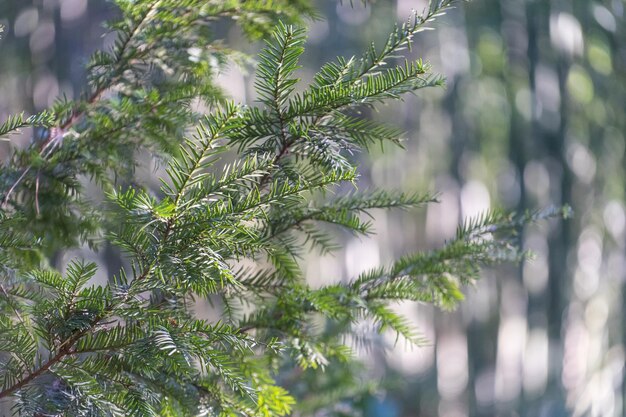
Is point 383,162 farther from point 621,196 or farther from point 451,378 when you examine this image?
point 621,196

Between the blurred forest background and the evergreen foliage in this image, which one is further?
the blurred forest background

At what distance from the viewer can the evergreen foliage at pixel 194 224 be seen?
0.44 metres

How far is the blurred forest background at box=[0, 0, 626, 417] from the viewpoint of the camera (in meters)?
2.29

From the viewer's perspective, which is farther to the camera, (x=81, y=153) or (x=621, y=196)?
(x=621, y=196)

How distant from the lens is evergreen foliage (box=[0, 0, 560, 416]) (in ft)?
1.46

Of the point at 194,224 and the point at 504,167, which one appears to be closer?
the point at 194,224

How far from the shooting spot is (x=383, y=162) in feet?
12.3

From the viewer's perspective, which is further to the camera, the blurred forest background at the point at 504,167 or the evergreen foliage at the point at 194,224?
the blurred forest background at the point at 504,167

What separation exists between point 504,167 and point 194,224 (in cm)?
288

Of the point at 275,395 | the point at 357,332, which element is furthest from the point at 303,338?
the point at 357,332

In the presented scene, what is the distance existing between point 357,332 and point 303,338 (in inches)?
7.5

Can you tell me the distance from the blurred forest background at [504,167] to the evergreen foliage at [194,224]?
3.39 ft

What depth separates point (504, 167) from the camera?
10.3 ft

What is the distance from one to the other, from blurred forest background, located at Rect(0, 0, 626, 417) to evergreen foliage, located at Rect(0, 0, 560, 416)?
103cm
